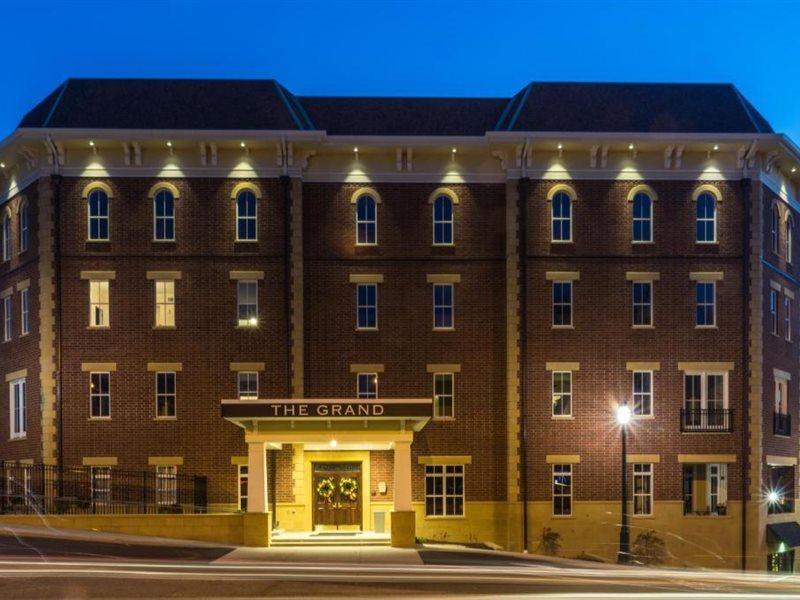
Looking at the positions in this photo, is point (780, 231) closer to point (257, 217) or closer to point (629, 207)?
point (629, 207)

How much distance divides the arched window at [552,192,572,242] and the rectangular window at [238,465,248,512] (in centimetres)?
1311

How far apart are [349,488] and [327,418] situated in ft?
18.3

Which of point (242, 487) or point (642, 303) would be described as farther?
point (642, 303)

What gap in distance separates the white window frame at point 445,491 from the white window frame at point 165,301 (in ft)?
Answer: 33.1

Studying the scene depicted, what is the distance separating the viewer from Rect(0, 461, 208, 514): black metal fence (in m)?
29.7

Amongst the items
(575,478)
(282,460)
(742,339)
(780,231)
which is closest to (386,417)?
(282,460)

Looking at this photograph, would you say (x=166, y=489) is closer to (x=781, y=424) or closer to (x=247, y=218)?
(x=247, y=218)

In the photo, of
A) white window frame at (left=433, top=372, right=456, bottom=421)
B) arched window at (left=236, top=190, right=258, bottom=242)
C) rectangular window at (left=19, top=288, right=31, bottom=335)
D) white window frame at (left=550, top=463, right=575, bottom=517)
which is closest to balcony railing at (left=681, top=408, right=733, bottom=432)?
white window frame at (left=550, top=463, right=575, bottom=517)

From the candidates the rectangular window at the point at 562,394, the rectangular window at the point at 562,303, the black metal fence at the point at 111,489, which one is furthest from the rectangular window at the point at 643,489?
the black metal fence at the point at 111,489

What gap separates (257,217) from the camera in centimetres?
3150

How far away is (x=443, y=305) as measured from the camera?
32.0 meters

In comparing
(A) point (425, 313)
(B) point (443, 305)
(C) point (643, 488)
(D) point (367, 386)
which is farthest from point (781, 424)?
(D) point (367, 386)

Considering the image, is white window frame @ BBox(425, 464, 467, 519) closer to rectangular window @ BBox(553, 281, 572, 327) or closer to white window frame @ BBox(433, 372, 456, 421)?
white window frame @ BBox(433, 372, 456, 421)

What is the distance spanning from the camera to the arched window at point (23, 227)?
32125 millimetres
